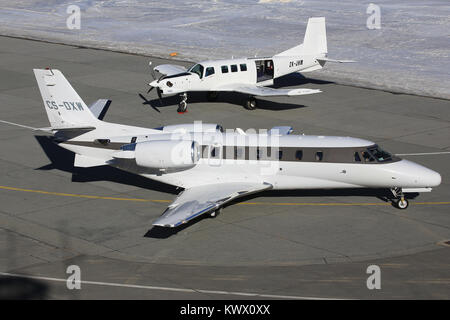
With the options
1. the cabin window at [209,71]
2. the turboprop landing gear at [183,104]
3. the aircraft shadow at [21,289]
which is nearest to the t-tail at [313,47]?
the cabin window at [209,71]

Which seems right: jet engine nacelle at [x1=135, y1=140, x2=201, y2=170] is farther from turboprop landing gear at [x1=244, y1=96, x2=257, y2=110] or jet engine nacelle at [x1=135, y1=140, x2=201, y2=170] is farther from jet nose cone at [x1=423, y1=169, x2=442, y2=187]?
turboprop landing gear at [x1=244, y1=96, x2=257, y2=110]

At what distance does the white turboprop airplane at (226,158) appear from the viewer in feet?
95.8

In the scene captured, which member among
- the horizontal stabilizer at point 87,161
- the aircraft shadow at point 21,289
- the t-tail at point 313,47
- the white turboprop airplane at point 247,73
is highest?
the t-tail at point 313,47

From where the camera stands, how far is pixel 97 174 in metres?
34.3

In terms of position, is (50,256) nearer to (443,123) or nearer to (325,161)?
(325,161)

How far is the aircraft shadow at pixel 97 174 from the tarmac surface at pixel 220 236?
9 centimetres

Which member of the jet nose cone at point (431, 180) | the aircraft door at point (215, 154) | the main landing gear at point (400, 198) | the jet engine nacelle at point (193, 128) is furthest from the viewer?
the jet engine nacelle at point (193, 128)

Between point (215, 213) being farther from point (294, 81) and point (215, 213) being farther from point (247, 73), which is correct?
point (294, 81)

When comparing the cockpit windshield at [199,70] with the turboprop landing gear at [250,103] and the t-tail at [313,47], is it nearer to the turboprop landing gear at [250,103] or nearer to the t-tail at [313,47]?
the turboprop landing gear at [250,103]

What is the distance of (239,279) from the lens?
934 inches

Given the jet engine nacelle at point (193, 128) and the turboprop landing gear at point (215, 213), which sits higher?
the jet engine nacelle at point (193, 128)

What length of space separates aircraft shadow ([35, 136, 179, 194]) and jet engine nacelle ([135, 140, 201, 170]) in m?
2.92

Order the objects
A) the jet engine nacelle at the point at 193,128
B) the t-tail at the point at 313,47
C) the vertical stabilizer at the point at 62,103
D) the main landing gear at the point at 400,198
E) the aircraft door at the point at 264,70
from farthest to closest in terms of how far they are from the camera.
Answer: the t-tail at the point at 313,47 → the aircraft door at the point at 264,70 → the jet engine nacelle at the point at 193,128 → the vertical stabilizer at the point at 62,103 → the main landing gear at the point at 400,198

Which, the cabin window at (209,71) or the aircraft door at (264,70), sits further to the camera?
the aircraft door at (264,70)
